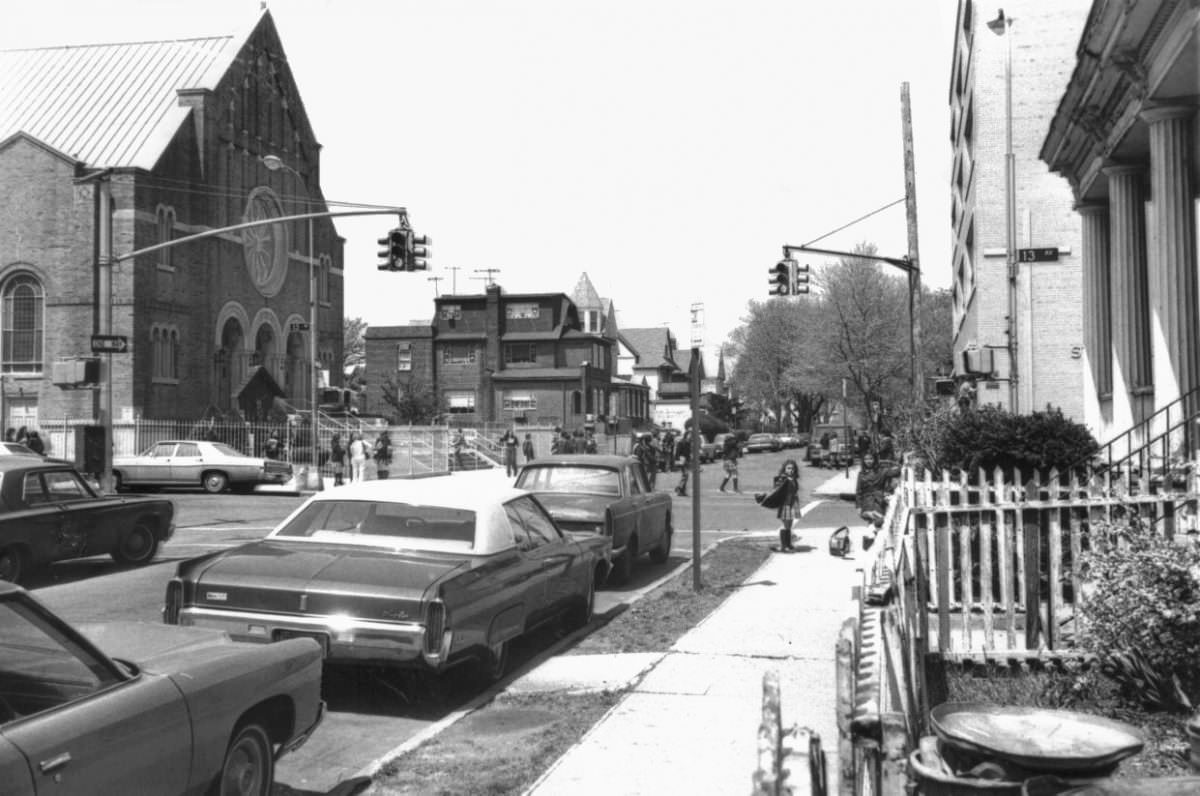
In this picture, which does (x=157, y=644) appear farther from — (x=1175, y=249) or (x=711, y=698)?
(x=1175, y=249)

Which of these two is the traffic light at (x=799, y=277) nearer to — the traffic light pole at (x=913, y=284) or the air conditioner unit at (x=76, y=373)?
the traffic light pole at (x=913, y=284)

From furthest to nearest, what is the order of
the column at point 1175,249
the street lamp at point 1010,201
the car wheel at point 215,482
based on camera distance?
1. the car wheel at point 215,482
2. the street lamp at point 1010,201
3. the column at point 1175,249

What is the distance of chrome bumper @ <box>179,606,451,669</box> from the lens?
6.98 metres

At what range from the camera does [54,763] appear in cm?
368

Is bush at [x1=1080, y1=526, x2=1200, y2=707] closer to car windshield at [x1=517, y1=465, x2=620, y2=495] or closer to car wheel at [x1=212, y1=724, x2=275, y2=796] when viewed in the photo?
car wheel at [x1=212, y1=724, x2=275, y2=796]

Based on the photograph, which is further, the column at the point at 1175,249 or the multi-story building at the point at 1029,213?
→ the multi-story building at the point at 1029,213

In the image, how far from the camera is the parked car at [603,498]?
12375 millimetres

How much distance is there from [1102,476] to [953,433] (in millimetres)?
1650

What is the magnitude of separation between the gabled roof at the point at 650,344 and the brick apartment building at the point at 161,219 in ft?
140

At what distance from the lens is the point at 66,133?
144 feet

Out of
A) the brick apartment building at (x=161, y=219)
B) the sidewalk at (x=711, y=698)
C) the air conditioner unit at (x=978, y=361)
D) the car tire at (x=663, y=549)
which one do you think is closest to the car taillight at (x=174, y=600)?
the sidewalk at (x=711, y=698)

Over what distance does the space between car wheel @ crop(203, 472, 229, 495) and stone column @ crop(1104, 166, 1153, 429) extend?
Answer: 79.3 ft

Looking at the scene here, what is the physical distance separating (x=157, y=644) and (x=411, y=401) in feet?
189

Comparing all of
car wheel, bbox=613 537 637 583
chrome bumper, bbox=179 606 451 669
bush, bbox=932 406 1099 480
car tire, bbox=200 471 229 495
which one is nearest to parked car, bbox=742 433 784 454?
car tire, bbox=200 471 229 495
